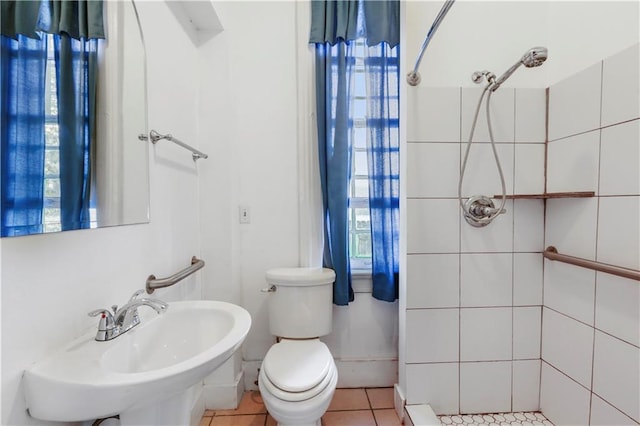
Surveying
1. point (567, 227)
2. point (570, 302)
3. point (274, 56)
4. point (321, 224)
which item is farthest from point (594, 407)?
point (274, 56)

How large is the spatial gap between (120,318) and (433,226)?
126 cm

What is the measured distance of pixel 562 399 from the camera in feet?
4.23

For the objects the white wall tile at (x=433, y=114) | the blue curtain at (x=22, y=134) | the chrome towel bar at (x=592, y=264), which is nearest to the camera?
the blue curtain at (x=22, y=134)

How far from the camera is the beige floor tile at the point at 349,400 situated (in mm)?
1556

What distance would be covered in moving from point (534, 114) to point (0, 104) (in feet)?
A: 6.07

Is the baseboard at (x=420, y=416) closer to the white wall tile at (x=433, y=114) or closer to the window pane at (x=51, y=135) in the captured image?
the white wall tile at (x=433, y=114)

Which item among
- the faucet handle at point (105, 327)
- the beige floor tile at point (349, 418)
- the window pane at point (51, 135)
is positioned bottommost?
the beige floor tile at point (349, 418)

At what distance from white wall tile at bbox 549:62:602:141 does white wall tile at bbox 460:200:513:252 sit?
1.27ft

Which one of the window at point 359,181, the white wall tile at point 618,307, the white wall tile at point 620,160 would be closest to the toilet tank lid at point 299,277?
the window at point 359,181

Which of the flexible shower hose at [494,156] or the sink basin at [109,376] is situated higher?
the flexible shower hose at [494,156]

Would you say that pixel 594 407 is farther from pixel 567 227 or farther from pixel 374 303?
pixel 374 303

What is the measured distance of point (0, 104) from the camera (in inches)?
22.2

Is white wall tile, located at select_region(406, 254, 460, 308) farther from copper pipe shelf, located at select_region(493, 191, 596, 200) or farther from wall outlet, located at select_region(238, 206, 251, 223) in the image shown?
wall outlet, located at select_region(238, 206, 251, 223)

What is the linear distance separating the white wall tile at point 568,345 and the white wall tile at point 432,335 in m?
0.43
